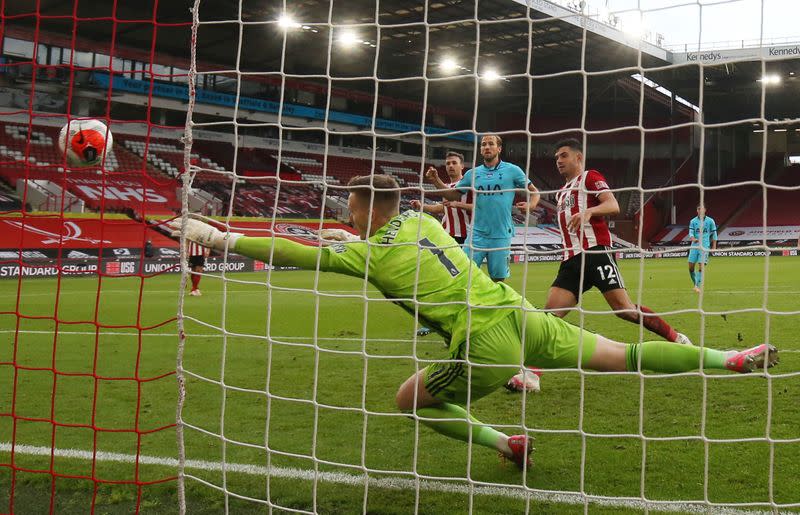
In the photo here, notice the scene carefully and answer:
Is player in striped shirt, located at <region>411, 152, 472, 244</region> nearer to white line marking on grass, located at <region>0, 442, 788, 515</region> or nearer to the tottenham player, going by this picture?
the tottenham player

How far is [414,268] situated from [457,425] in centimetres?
85

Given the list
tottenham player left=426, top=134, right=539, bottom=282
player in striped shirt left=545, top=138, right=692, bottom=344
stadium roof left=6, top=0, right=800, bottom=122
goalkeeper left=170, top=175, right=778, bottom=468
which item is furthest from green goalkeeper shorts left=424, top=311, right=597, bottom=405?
stadium roof left=6, top=0, right=800, bottom=122

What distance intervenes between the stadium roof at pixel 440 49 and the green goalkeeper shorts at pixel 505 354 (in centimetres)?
1773

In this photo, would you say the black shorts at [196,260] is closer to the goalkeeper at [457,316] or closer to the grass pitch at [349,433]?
the grass pitch at [349,433]

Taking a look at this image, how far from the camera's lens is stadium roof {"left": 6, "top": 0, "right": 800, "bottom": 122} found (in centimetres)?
2433

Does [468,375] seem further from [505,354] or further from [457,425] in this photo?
[457,425]

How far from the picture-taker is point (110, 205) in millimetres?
24094

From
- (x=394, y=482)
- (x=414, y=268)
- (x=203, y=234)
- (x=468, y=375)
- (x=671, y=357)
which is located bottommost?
(x=394, y=482)

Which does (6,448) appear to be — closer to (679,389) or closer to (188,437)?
(188,437)

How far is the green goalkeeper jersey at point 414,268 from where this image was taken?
3285 millimetres

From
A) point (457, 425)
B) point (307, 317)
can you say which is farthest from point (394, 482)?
point (307, 317)

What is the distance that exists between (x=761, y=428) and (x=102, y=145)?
4.49 meters

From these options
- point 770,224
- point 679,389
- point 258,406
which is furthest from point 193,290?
point 770,224

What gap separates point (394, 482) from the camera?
11.5 feet
